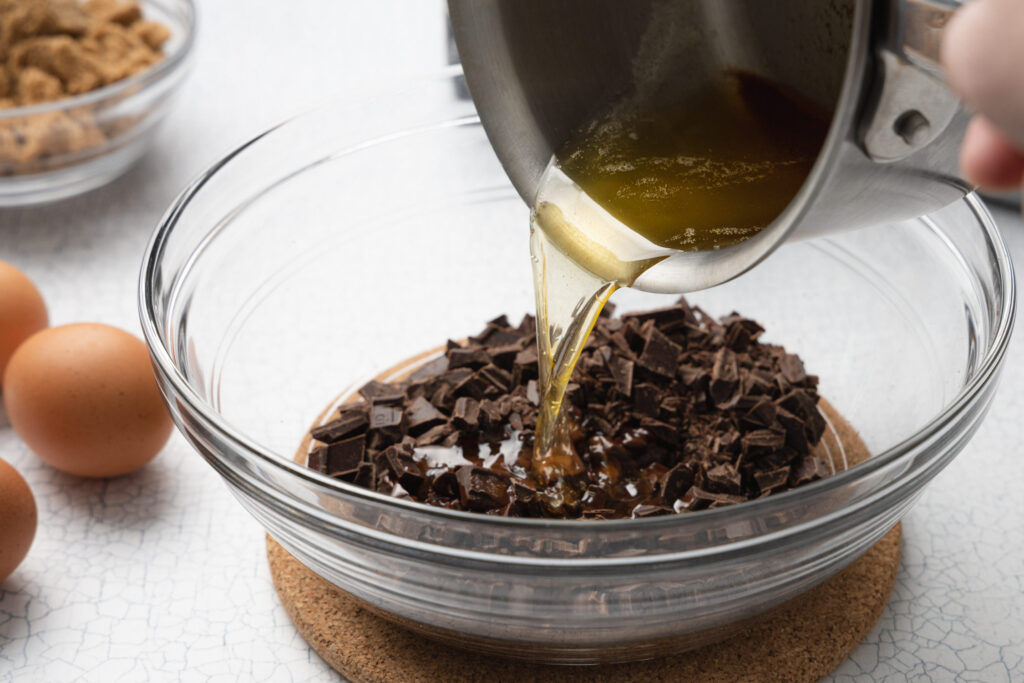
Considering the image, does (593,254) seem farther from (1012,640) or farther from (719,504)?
(1012,640)

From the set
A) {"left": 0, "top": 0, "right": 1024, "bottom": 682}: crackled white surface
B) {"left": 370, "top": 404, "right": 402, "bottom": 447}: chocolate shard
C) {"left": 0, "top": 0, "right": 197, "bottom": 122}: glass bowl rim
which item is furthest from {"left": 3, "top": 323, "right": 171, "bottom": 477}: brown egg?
{"left": 0, "top": 0, "right": 197, "bottom": 122}: glass bowl rim

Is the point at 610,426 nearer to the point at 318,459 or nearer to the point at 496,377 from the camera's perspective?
the point at 496,377

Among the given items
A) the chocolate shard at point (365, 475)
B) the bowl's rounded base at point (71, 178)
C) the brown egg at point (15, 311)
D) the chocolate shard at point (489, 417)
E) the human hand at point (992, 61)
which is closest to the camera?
the human hand at point (992, 61)

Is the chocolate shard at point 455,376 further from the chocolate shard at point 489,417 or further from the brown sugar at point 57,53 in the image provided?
the brown sugar at point 57,53

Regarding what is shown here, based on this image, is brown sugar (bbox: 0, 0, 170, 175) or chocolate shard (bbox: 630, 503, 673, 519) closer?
chocolate shard (bbox: 630, 503, 673, 519)

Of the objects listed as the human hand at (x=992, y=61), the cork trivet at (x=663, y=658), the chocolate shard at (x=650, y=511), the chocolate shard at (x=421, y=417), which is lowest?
the cork trivet at (x=663, y=658)

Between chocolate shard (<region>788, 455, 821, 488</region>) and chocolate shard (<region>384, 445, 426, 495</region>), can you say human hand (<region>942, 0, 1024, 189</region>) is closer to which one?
chocolate shard (<region>788, 455, 821, 488</region>)

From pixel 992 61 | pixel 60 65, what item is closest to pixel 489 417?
pixel 992 61

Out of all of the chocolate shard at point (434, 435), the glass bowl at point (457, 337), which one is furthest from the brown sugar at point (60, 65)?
the chocolate shard at point (434, 435)
